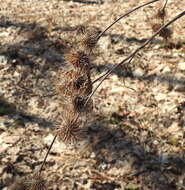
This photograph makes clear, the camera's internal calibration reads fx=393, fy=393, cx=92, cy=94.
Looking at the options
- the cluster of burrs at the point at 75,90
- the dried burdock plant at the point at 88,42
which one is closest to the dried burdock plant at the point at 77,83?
the cluster of burrs at the point at 75,90

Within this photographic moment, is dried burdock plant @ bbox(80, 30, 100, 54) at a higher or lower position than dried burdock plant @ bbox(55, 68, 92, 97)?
higher

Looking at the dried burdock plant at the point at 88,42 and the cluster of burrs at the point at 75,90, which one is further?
the dried burdock plant at the point at 88,42

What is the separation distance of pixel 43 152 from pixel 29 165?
0.95 ft

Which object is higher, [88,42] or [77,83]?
[88,42]

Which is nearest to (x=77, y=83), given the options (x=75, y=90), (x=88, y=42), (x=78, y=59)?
(x=75, y=90)

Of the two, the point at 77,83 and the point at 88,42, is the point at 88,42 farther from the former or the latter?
the point at 77,83

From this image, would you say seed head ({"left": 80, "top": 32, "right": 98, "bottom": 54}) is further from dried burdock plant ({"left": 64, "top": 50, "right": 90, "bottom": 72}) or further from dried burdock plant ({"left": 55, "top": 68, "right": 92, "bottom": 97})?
dried burdock plant ({"left": 55, "top": 68, "right": 92, "bottom": 97})

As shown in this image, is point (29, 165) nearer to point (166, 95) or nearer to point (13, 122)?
point (13, 122)

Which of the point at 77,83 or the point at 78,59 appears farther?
the point at 78,59

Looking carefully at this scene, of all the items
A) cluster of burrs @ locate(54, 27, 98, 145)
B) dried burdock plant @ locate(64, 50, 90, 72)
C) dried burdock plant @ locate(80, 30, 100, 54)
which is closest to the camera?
cluster of burrs @ locate(54, 27, 98, 145)

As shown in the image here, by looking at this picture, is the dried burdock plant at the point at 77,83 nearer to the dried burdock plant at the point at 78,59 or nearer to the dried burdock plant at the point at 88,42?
the dried burdock plant at the point at 78,59

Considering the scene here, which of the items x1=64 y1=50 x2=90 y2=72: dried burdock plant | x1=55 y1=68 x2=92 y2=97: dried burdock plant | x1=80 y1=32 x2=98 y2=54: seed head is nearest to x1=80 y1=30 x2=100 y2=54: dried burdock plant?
x1=80 y1=32 x2=98 y2=54: seed head

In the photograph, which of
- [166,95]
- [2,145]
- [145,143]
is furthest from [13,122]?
[166,95]

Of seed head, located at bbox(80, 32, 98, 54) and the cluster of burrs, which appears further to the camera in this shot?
seed head, located at bbox(80, 32, 98, 54)
